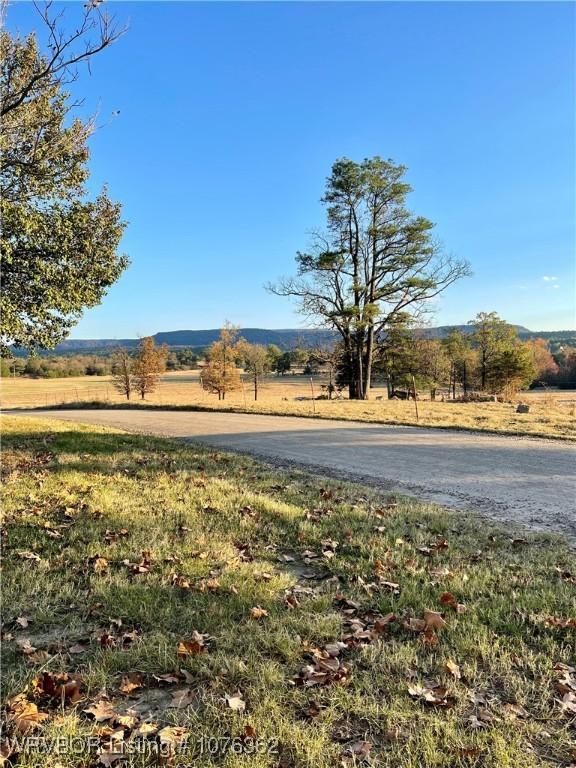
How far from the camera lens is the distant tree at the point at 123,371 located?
47625 millimetres

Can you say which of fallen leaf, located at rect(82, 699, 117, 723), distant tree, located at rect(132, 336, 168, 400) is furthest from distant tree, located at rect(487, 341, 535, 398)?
fallen leaf, located at rect(82, 699, 117, 723)

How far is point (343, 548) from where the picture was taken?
14.9 feet

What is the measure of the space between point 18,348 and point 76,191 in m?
3.82

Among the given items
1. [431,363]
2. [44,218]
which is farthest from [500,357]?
[44,218]

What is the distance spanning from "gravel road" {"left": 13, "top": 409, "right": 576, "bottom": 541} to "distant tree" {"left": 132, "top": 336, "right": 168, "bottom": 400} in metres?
32.0

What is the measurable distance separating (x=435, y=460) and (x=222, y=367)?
36640 mm

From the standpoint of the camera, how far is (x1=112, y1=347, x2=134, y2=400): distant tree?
4762cm

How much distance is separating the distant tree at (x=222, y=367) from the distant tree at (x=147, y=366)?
5.67 meters

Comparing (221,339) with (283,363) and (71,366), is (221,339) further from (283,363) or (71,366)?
(71,366)

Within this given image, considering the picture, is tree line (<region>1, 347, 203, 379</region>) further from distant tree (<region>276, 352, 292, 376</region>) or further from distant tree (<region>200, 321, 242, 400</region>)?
distant tree (<region>200, 321, 242, 400</region>)

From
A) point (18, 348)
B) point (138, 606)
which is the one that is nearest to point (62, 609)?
point (138, 606)

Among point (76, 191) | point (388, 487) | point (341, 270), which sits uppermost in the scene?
point (341, 270)

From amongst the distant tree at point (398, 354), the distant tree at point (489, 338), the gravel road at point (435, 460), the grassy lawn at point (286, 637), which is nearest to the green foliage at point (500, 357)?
the distant tree at point (489, 338)

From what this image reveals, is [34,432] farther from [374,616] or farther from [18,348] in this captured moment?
[374,616]
